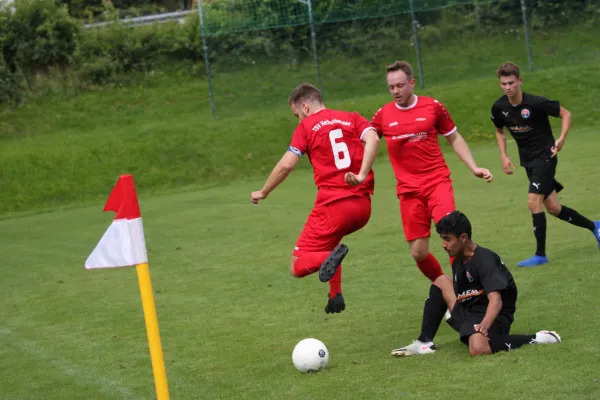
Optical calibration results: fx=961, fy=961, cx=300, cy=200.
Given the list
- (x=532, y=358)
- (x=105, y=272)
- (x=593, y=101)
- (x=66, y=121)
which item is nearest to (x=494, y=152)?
(x=593, y=101)

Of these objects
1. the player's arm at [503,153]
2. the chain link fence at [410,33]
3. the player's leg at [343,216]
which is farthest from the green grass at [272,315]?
the chain link fence at [410,33]

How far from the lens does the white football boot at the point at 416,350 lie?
7.34 meters

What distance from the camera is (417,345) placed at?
7.36 meters

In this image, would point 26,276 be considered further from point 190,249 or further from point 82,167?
point 82,167

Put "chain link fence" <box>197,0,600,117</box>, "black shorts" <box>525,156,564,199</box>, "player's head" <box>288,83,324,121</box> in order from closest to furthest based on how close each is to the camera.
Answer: "player's head" <box>288,83,324,121</box> < "black shorts" <box>525,156,564,199</box> < "chain link fence" <box>197,0,600,117</box>

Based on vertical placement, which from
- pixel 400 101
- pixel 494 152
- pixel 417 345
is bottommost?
pixel 494 152

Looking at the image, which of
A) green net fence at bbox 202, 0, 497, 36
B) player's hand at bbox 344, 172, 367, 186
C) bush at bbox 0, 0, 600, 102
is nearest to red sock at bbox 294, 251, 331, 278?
player's hand at bbox 344, 172, 367, 186

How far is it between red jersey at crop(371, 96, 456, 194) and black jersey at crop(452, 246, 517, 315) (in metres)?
1.34

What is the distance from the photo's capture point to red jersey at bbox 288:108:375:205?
26.3 feet

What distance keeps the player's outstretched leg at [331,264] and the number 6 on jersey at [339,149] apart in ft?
2.39

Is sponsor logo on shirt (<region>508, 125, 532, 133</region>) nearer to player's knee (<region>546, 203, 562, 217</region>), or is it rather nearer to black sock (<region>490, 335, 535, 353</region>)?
player's knee (<region>546, 203, 562, 217</region>)

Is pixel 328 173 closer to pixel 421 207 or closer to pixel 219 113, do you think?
pixel 421 207

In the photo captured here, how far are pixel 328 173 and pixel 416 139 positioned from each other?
862 millimetres

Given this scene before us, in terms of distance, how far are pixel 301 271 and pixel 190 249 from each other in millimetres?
6209
